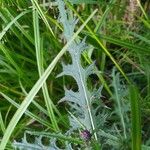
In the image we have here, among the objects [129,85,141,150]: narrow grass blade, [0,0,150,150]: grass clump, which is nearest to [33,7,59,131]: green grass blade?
[0,0,150,150]: grass clump

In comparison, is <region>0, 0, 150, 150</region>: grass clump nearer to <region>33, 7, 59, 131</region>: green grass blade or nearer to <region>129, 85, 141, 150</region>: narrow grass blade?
<region>33, 7, 59, 131</region>: green grass blade

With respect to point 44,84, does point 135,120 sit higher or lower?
higher

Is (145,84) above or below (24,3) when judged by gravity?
below

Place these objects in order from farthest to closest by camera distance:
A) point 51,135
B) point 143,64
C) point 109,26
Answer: point 109,26, point 143,64, point 51,135

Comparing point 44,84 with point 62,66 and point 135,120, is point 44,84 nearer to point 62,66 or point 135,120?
point 62,66

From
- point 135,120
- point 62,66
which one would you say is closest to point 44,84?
point 62,66

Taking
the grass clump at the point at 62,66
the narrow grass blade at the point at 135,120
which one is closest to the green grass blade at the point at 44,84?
the grass clump at the point at 62,66

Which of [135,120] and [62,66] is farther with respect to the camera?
[62,66]

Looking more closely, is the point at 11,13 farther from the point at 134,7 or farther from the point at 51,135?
the point at 51,135

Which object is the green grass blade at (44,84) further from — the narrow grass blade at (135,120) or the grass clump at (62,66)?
the narrow grass blade at (135,120)

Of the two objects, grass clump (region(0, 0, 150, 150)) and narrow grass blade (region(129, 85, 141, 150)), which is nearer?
narrow grass blade (region(129, 85, 141, 150))

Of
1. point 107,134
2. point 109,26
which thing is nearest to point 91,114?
point 107,134
